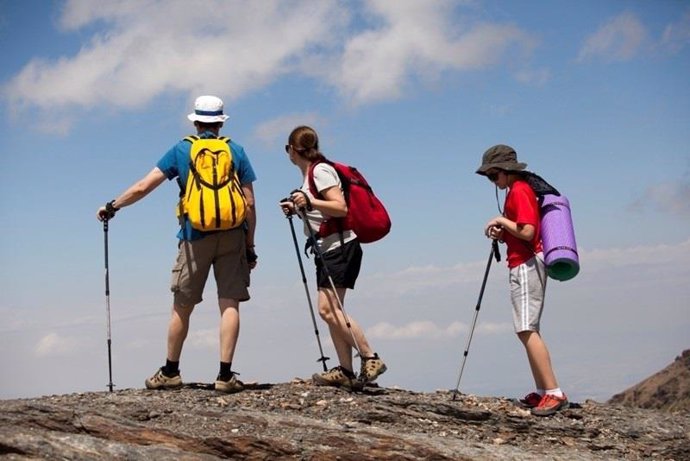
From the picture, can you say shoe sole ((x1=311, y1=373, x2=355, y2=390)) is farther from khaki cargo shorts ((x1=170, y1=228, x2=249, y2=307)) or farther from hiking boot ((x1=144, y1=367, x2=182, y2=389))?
hiking boot ((x1=144, y1=367, x2=182, y2=389))

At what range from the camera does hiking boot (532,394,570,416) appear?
11.6 metres

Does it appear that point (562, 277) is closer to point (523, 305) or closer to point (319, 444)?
point (523, 305)

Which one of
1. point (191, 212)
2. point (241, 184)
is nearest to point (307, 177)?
point (241, 184)

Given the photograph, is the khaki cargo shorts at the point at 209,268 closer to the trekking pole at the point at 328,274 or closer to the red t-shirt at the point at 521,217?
the trekking pole at the point at 328,274

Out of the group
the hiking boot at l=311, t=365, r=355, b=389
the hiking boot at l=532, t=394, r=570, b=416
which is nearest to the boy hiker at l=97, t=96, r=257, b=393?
→ the hiking boot at l=311, t=365, r=355, b=389

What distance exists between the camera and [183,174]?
1103 centimetres

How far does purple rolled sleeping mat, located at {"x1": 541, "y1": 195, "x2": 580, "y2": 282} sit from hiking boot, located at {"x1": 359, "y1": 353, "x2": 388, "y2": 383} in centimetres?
245

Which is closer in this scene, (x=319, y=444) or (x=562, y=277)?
(x=319, y=444)

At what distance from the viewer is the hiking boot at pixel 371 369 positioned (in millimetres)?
11219

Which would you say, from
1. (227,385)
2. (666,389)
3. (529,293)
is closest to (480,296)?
(529,293)

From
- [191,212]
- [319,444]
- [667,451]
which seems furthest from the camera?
[667,451]

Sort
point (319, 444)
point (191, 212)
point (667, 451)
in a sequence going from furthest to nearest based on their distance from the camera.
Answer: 1. point (667, 451)
2. point (191, 212)
3. point (319, 444)

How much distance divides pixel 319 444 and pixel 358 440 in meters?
0.45

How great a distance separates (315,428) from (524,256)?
346 cm
